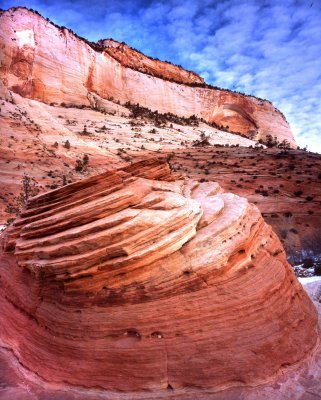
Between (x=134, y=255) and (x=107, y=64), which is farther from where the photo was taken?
(x=107, y=64)

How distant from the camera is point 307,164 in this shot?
2328 centimetres

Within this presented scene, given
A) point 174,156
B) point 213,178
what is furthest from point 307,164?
point 174,156

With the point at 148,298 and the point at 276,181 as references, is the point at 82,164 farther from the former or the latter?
the point at 148,298

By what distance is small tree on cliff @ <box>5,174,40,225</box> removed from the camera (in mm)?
15445

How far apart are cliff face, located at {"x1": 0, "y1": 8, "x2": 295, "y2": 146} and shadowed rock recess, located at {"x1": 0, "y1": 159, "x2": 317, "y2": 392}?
30.2 metres

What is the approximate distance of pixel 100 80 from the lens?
39.7 meters

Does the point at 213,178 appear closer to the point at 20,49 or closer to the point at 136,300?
the point at 136,300

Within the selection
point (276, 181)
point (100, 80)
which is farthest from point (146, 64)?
point (276, 181)

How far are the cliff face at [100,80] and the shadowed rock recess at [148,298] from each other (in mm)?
30185

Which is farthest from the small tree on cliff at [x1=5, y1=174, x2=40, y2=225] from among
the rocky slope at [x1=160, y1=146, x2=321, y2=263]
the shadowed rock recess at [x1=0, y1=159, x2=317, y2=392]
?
the shadowed rock recess at [x1=0, y1=159, x2=317, y2=392]

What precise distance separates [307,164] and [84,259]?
71.4ft

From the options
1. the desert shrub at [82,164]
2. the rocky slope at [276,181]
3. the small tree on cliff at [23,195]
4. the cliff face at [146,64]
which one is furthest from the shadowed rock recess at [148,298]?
the cliff face at [146,64]

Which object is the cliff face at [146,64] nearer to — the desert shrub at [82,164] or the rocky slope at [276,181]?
the rocky slope at [276,181]

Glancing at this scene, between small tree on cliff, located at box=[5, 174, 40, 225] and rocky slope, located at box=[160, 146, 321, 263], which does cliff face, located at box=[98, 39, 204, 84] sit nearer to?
rocky slope, located at box=[160, 146, 321, 263]
